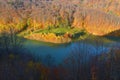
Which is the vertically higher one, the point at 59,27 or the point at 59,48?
the point at 59,48

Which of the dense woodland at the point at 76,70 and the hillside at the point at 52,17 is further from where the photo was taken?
the hillside at the point at 52,17

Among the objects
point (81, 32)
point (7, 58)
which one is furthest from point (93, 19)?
point (7, 58)

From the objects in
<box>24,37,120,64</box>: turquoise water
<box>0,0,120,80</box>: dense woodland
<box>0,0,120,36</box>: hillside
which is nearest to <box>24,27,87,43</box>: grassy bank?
<box>0,0,120,80</box>: dense woodland

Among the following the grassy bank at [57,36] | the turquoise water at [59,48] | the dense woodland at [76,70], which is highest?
the dense woodland at [76,70]

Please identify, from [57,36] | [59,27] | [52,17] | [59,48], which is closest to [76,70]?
[59,48]

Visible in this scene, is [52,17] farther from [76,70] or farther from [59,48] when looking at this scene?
[76,70]

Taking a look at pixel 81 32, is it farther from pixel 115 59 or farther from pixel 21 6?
pixel 115 59

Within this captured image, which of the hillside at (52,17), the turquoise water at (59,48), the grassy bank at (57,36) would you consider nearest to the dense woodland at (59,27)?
the hillside at (52,17)

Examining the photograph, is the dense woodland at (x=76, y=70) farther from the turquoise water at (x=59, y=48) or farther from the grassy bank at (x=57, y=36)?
the grassy bank at (x=57, y=36)
